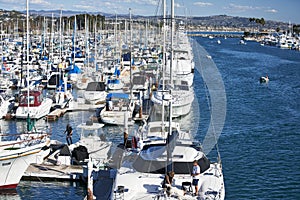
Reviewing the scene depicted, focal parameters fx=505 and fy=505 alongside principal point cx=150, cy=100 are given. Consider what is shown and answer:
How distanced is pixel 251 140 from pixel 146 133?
9.20m

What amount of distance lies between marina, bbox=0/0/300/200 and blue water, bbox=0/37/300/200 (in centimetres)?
7

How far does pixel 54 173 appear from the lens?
2183cm

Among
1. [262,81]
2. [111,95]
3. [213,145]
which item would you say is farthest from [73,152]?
[262,81]

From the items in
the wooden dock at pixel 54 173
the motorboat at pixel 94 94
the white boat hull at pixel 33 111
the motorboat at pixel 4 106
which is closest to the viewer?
the wooden dock at pixel 54 173

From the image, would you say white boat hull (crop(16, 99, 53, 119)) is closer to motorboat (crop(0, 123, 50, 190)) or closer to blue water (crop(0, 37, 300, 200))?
blue water (crop(0, 37, 300, 200))

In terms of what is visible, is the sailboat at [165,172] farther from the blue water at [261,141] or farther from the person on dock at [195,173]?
the blue water at [261,141]

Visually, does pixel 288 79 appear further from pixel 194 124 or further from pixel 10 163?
pixel 10 163

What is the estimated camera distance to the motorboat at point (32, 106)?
33938mm

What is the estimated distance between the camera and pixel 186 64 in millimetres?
54125

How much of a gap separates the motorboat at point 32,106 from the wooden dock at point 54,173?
12.1m

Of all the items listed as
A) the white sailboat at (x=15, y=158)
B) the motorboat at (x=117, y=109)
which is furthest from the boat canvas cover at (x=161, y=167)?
the motorboat at (x=117, y=109)

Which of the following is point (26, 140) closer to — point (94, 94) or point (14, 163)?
point (14, 163)

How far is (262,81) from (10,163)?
44.8m

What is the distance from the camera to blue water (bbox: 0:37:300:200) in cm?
2203
